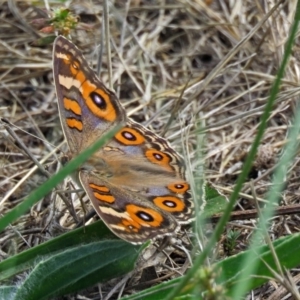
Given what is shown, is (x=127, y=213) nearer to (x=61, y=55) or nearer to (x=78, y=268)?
(x=78, y=268)

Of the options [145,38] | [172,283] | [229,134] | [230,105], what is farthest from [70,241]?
[145,38]

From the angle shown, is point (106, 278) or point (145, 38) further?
point (145, 38)

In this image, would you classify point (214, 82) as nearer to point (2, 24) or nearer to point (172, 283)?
point (2, 24)

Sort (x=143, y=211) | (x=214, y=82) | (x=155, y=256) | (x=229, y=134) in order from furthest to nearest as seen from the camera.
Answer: (x=214, y=82) < (x=229, y=134) < (x=155, y=256) < (x=143, y=211)

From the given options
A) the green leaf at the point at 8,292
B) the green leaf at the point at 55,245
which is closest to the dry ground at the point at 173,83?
the green leaf at the point at 55,245

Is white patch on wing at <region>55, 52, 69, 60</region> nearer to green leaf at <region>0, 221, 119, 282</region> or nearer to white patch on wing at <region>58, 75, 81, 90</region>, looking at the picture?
white patch on wing at <region>58, 75, 81, 90</region>

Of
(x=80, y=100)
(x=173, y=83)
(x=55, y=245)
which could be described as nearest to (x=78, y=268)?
(x=55, y=245)
